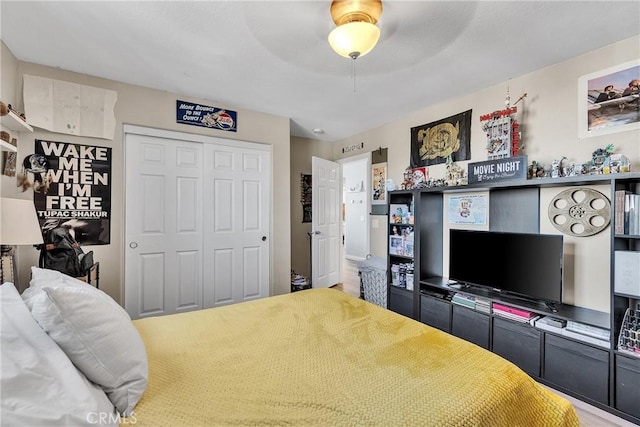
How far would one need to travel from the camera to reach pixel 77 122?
2.66m

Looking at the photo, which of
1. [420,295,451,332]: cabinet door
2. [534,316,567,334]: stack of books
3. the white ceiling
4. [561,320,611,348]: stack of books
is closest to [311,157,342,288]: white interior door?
the white ceiling

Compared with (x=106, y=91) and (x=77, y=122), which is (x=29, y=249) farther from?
(x=106, y=91)

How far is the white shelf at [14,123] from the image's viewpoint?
205cm

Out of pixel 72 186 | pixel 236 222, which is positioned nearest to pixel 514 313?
pixel 236 222

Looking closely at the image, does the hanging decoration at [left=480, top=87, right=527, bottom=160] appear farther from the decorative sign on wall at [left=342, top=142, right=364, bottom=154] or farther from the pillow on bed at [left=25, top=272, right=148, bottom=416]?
the pillow on bed at [left=25, top=272, right=148, bottom=416]

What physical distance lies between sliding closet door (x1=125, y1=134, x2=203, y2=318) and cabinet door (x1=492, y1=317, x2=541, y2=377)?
298 centimetres

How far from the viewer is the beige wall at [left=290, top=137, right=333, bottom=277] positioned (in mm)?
4738

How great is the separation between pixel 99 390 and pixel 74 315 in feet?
0.86

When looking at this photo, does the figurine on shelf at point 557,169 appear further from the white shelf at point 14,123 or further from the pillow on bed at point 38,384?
A: the white shelf at point 14,123

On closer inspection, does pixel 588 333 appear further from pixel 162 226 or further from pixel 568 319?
pixel 162 226

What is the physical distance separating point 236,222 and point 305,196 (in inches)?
60.8

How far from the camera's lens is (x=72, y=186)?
2646 millimetres

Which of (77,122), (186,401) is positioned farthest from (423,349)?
(77,122)

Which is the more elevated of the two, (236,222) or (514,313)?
(236,222)
